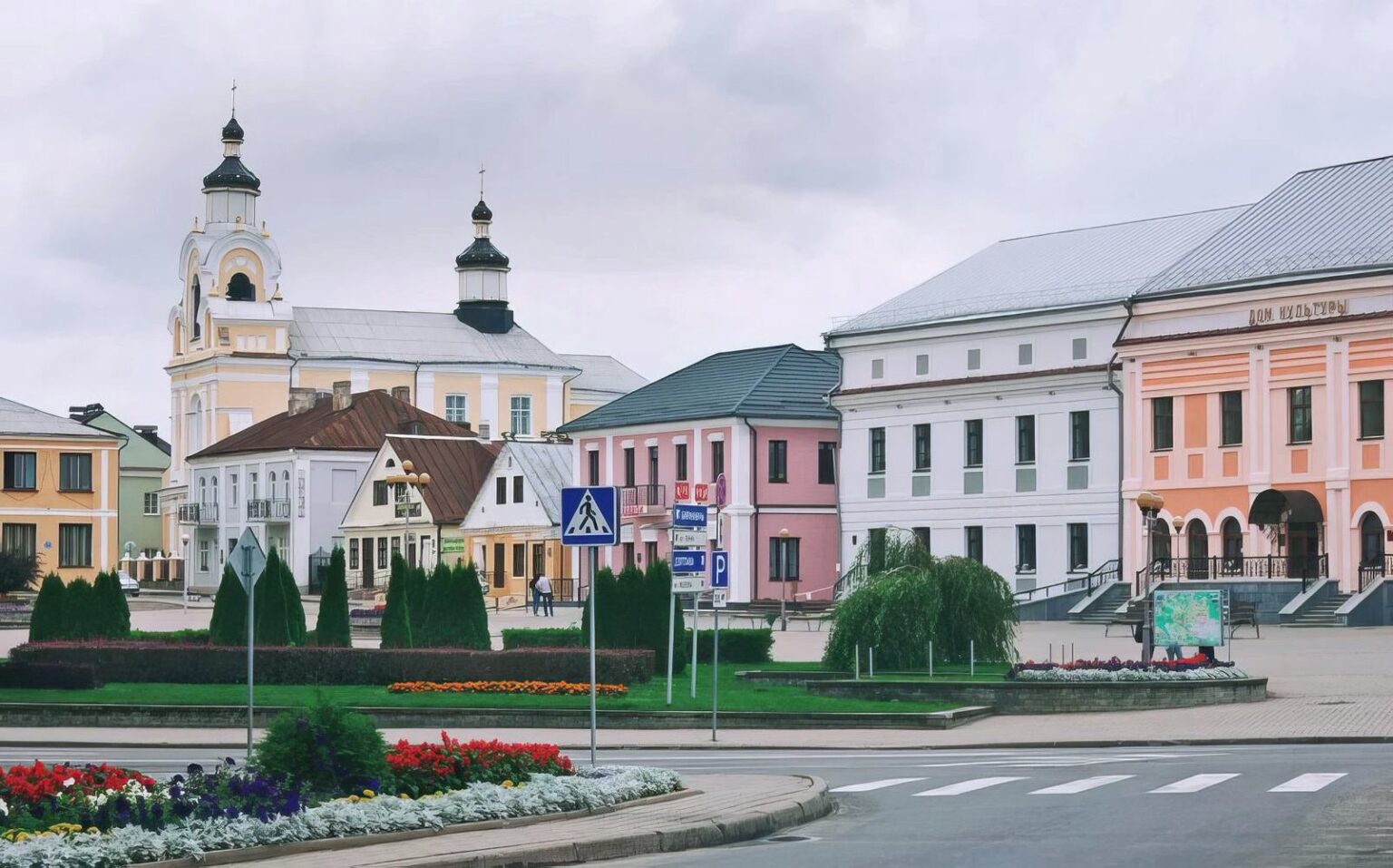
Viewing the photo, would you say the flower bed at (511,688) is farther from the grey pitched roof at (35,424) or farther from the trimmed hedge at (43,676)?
the grey pitched roof at (35,424)

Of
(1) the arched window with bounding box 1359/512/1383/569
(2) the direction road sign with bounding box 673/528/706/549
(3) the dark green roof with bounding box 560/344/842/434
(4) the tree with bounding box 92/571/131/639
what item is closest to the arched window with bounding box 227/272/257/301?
(3) the dark green roof with bounding box 560/344/842/434

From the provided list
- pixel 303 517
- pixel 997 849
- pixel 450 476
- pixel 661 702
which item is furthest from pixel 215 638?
pixel 303 517

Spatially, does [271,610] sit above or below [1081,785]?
above

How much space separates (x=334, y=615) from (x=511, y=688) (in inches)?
294

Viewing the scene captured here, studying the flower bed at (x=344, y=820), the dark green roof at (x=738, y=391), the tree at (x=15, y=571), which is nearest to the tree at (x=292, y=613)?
the flower bed at (x=344, y=820)

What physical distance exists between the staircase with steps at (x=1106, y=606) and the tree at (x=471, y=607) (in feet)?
71.6

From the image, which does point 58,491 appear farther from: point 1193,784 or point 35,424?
point 1193,784

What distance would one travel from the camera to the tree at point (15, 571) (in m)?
75.2

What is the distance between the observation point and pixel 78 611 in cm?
4350

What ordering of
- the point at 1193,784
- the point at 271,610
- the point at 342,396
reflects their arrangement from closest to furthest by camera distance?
the point at 1193,784 < the point at 271,610 < the point at 342,396

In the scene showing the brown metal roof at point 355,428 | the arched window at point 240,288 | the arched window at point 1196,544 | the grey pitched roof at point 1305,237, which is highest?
the arched window at point 240,288

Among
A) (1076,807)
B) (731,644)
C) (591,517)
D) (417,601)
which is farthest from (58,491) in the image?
(1076,807)

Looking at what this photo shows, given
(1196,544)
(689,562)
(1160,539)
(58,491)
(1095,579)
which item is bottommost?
(1095,579)

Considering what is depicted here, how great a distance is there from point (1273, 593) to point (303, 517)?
5466cm
